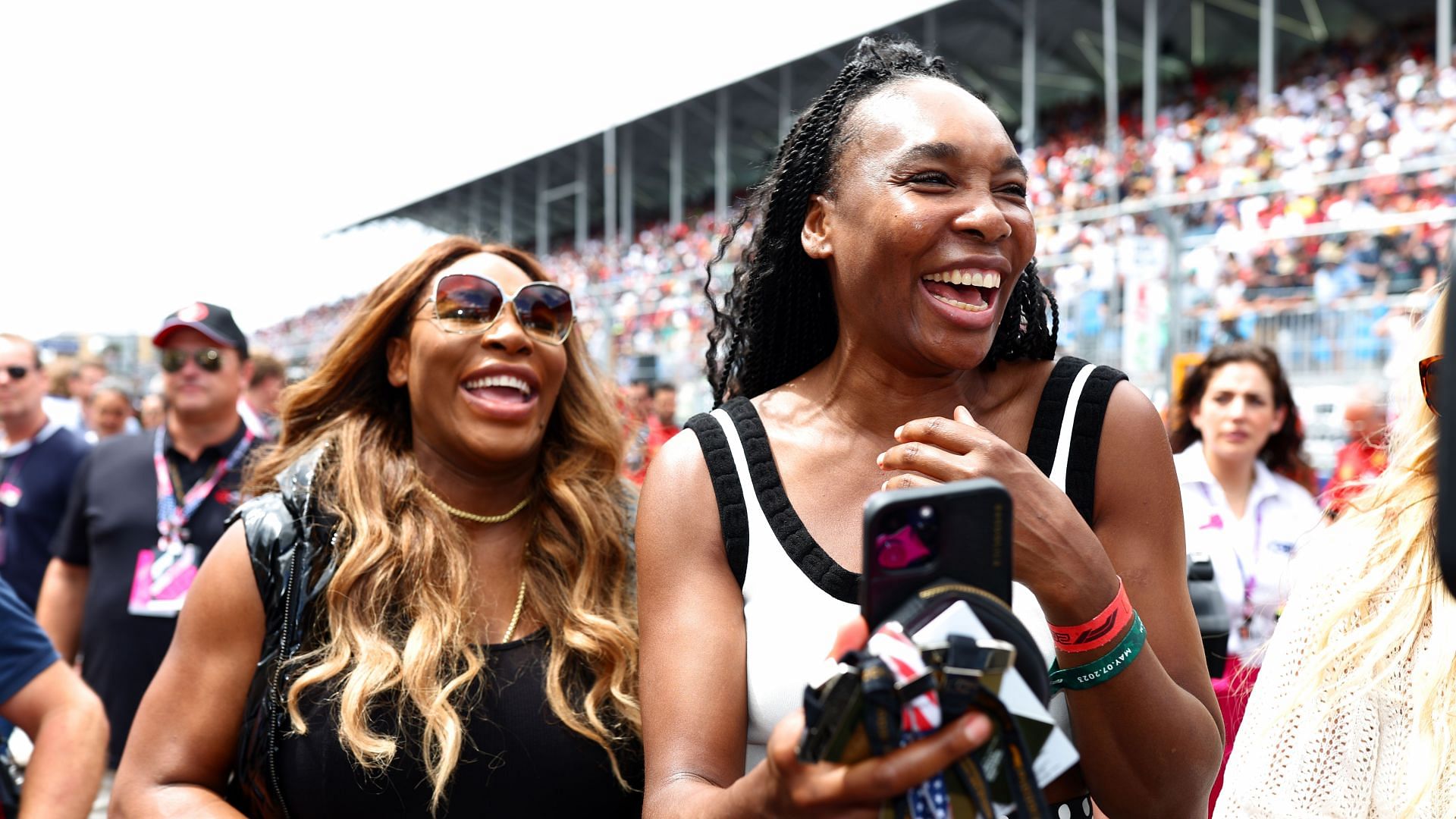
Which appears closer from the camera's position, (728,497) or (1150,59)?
(728,497)

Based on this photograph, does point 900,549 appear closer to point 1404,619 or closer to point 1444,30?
point 1404,619

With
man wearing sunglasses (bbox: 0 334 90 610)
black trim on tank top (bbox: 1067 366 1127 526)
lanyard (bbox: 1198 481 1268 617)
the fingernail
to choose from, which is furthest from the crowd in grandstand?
man wearing sunglasses (bbox: 0 334 90 610)

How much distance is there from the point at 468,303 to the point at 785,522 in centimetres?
117

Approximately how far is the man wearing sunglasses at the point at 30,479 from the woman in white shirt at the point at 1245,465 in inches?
178

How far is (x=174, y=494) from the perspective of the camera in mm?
4172

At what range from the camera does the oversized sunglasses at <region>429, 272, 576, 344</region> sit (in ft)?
8.25

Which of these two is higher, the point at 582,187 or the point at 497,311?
the point at 582,187

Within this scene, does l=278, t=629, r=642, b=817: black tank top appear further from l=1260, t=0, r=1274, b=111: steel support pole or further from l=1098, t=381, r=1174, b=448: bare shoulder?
l=1260, t=0, r=1274, b=111: steel support pole

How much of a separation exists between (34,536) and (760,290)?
4.28m

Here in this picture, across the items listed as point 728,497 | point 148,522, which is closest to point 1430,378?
point 728,497

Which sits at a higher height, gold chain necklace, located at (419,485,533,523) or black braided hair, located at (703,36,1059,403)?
black braided hair, located at (703,36,1059,403)

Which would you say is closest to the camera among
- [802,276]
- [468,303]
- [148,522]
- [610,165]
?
[802,276]

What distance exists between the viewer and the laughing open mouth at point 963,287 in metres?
1.58

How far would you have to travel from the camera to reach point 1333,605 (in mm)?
1706
